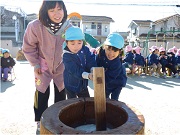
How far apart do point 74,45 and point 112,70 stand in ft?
1.58

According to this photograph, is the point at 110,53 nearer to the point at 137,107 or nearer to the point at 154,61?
the point at 137,107

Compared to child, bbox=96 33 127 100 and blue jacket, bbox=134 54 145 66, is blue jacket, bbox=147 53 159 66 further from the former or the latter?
child, bbox=96 33 127 100

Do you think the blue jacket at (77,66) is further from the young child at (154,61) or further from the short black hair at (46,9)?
the young child at (154,61)

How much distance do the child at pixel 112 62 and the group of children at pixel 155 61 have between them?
6372mm

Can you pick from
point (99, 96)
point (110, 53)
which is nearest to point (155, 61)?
point (110, 53)

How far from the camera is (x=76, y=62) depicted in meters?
1.95

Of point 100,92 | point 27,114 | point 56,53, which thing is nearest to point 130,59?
point 27,114

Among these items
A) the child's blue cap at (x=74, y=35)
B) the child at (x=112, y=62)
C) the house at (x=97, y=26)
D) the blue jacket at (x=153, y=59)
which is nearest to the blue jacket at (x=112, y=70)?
the child at (x=112, y=62)

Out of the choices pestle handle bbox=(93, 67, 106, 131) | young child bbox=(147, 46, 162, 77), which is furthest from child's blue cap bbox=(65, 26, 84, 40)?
young child bbox=(147, 46, 162, 77)

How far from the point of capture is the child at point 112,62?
6.07ft

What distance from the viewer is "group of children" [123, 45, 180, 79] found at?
8.54 meters

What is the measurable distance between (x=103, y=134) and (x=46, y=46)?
4.19 feet

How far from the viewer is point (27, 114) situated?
11.3ft

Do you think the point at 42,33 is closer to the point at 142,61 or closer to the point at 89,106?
the point at 89,106
